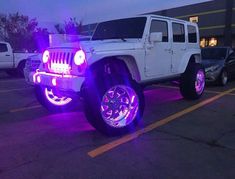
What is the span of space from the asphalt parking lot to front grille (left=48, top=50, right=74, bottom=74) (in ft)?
3.46

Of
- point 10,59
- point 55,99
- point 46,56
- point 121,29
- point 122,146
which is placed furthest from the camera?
point 10,59

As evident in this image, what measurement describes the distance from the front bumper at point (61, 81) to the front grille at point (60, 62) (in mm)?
119

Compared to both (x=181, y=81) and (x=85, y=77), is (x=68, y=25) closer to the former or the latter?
(x=181, y=81)

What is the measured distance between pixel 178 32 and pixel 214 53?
16.2 ft

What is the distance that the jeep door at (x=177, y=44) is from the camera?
24.8 ft

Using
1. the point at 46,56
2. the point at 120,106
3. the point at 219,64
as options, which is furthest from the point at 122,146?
the point at 219,64

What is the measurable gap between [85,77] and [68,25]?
31.1 meters

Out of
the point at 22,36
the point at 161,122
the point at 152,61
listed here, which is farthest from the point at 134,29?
the point at 22,36

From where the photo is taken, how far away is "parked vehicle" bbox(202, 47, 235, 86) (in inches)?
436

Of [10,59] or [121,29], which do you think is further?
[10,59]

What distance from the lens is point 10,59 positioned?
1678 centimetres

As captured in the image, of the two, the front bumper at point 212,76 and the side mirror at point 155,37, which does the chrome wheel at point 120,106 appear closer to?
the side mirror at point 155,37

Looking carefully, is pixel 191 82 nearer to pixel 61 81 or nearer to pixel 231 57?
pixel 61 81

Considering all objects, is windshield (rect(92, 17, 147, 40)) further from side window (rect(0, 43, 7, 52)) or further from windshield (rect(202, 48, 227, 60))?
side window (rect(0, 43, 7, 52))
